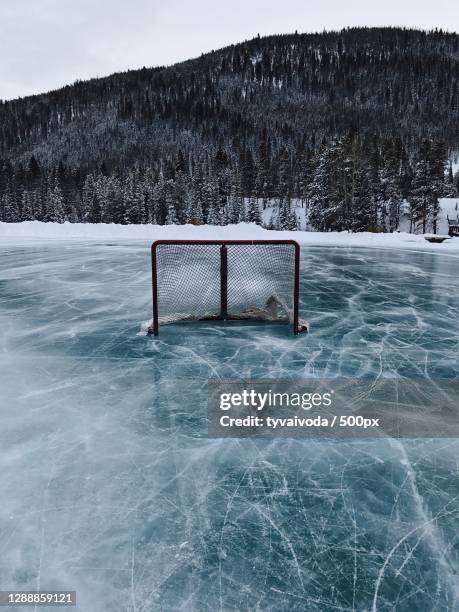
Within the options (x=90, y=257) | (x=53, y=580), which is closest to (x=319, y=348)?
(x=53, y=580)

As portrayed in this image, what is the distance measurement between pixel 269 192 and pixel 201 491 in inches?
2881

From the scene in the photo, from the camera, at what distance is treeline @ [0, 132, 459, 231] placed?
1821 inches

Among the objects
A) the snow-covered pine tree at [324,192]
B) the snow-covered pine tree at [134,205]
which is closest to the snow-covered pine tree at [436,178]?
the snow-covered pine tree at [324,192]

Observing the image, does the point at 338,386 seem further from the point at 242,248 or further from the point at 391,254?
the point at 391,254

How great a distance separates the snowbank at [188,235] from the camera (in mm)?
21312

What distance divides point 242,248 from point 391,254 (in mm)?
10607

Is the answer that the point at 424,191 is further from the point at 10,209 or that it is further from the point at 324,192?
the point at 10,209

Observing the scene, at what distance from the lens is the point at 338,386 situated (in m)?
3.94

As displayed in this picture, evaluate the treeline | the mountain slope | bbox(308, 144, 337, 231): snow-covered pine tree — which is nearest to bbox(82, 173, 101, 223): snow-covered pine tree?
the treeline

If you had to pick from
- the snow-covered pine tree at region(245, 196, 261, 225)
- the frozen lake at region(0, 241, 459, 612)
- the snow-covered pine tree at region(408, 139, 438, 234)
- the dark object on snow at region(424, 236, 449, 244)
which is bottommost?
the frozen lake at region(0, 241, 459, 612)

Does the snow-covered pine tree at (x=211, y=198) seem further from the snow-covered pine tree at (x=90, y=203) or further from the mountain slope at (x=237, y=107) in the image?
the mountain slope at (x=237, y=107)

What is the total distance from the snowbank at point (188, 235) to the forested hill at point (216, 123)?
36.5 m

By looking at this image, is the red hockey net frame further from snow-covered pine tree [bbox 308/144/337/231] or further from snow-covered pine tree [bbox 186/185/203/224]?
snow-covered pine tree [bbox 186/185/203/224]

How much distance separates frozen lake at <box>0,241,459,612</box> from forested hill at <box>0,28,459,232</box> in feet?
190
